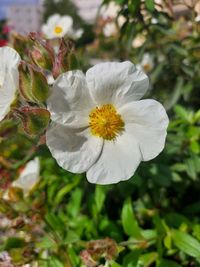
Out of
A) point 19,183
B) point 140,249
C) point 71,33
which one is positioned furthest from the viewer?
point 71,33

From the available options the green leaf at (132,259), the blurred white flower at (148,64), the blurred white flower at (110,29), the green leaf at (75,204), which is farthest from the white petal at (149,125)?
the blurred white flower at (110,29)

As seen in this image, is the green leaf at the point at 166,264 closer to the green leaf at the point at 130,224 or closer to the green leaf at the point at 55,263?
the green leaf at the point at 130,224

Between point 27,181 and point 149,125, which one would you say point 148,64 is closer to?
point 27,181

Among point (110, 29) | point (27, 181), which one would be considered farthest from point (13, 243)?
point (110, 29)

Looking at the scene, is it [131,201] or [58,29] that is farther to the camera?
[58,29]

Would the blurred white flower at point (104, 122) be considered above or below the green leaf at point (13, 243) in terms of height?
above

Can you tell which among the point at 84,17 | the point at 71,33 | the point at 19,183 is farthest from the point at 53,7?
the point at 19,183

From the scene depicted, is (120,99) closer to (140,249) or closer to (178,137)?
(140,249)
